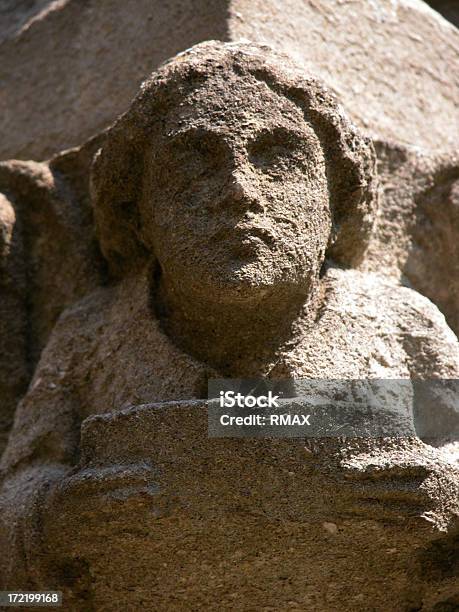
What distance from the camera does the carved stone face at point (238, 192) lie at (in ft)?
8.64

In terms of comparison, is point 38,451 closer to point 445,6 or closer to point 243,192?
point 243,192

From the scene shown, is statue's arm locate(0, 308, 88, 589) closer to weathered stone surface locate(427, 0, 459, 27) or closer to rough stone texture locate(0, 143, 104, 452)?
rough stone texture locate(0, 143, 104, 452)

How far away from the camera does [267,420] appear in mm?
2479

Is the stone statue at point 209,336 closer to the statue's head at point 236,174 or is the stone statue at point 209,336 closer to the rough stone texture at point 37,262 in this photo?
the statue's head at point 236,174

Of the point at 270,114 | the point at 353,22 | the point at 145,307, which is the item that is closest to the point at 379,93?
the point at 353,22

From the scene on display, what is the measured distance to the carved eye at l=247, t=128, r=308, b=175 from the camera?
2738 mm

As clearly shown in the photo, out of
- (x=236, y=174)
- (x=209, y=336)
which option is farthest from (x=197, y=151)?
(x=209, y=336)

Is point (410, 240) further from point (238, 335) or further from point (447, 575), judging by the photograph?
point (447, 575)

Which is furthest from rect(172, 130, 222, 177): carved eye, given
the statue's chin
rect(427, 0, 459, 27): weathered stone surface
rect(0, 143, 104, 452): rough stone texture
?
rect(427, 0, 459, 27): weathered stone surface

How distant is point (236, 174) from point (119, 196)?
16.6 inches

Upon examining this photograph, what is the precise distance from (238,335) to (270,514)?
486 mm

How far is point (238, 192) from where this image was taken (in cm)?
264

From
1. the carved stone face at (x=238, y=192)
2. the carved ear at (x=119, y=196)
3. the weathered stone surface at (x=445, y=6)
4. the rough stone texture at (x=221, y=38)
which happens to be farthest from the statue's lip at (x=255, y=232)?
the weathered stone surface at (x=445, y=6)

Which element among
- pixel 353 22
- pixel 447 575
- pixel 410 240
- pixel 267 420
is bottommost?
pixel 447 575
